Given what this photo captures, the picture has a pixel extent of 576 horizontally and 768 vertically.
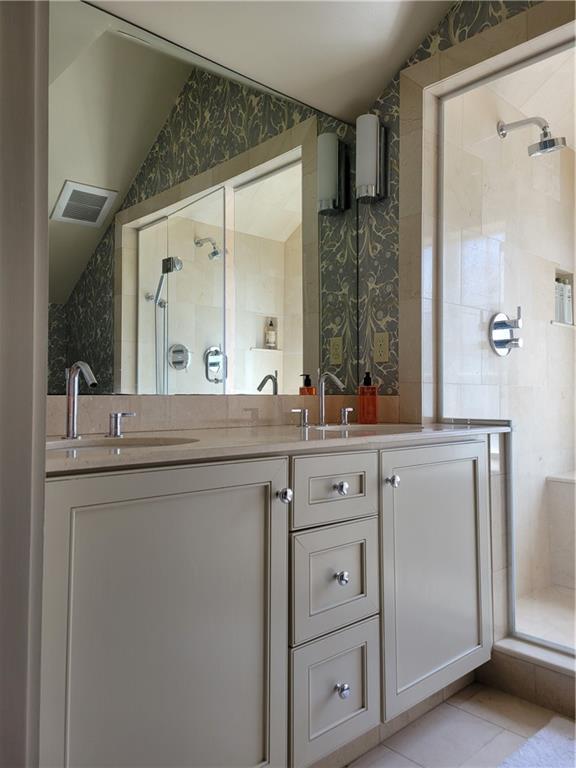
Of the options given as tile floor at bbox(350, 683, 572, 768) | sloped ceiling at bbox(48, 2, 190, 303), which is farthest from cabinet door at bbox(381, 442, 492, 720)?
sloped ceiling at bbox(48, 2, 190, 303)

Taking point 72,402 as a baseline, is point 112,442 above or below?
below

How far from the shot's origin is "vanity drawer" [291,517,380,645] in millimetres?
1277

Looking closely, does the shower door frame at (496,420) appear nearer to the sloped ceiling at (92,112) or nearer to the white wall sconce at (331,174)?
the white wall sconce at (331,174)

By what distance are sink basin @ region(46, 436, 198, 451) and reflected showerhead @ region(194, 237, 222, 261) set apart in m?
0.69

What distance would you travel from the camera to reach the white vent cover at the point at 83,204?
61.5 inches

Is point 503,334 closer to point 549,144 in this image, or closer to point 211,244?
point 549,144

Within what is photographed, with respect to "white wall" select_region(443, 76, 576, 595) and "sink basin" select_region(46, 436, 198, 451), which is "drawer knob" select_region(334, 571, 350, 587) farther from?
→ "white wall" select_region(443, 76, 576, 595)

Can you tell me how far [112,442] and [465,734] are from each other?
52.4 inches

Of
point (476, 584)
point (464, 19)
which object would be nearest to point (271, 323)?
point (476, 584)

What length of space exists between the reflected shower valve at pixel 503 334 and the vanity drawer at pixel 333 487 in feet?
4.23

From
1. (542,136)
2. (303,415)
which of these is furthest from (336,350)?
(542,136)

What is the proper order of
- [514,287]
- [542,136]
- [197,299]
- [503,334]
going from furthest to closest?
[514,287]
[503,334]
[542,136]
[197,299]

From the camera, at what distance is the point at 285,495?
4.08 feet

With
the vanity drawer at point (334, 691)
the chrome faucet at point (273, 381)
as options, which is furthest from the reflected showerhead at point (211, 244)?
the vanity drawer at point (334, 691)
